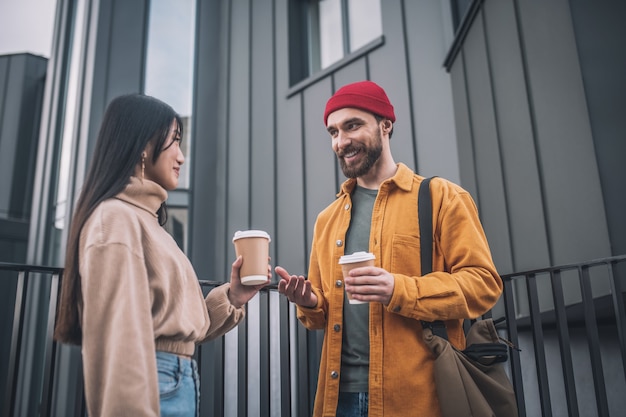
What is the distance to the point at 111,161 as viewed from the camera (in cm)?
168

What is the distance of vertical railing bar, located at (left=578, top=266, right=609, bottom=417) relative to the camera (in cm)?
230

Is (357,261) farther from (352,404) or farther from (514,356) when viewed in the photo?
(514,356)

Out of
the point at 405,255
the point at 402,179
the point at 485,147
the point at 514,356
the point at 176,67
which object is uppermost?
the point at 176,67

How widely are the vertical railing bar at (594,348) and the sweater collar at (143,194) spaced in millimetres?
1928

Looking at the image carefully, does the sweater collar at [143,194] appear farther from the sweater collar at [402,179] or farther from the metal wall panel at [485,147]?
the metal wall panel at [485,147]

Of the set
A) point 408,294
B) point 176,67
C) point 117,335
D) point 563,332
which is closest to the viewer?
point 117,335

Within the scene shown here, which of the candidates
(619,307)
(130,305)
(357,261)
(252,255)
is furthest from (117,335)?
(619,307)

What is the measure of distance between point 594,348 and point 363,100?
62.5 inches

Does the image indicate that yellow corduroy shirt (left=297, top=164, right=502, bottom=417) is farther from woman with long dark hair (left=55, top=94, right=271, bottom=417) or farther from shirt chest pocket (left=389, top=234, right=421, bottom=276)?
woman with long dark hair (left=55, top=94, right=271, bottom=417)

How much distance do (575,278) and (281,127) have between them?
14.6ft

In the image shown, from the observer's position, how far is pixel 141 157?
1736mm

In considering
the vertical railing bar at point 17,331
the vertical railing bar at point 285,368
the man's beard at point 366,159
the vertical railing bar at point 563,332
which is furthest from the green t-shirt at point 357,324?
the vertical railing bar at point 17,331

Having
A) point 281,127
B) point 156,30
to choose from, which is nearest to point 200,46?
point 156,30

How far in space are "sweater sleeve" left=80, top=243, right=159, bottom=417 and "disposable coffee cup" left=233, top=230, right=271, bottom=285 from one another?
0.51 m
